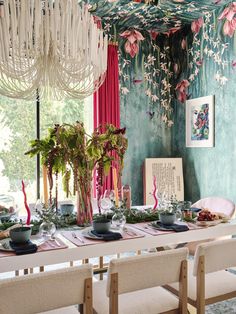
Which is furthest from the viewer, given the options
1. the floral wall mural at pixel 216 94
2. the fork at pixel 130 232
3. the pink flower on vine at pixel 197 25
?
the pink flower on vine at pixel 197 25

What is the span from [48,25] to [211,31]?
2.75 m

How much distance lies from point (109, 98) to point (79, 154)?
223 centimetres

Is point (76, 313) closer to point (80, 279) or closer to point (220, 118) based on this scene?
point (80, 279)

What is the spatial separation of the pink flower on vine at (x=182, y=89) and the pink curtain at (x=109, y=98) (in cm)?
92

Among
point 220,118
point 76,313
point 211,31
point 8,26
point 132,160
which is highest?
point 211,31

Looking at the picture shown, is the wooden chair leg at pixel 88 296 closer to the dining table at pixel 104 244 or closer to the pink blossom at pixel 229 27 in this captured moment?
the dining table at pixel 104 244

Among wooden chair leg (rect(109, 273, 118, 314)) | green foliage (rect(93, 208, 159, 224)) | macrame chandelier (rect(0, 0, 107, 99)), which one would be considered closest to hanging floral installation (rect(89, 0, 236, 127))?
macrame chandelier (rect(0, 0, 107, 99))

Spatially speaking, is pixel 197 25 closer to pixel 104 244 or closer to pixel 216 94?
pixel 216 94

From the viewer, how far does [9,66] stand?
196cm

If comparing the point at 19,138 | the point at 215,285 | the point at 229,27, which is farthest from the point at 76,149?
the point at 229,27

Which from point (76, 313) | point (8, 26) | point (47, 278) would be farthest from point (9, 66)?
point (76, 313)

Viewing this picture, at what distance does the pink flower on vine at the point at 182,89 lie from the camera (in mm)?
4590

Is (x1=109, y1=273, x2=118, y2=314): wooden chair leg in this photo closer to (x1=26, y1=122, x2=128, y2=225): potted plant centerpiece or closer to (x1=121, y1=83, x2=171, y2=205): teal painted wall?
(x1=26, y1=122, x2=128, y2=225): potted plant centerpiece

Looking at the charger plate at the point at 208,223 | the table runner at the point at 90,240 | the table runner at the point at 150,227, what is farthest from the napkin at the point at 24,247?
the charger plate at the point at 208,223
